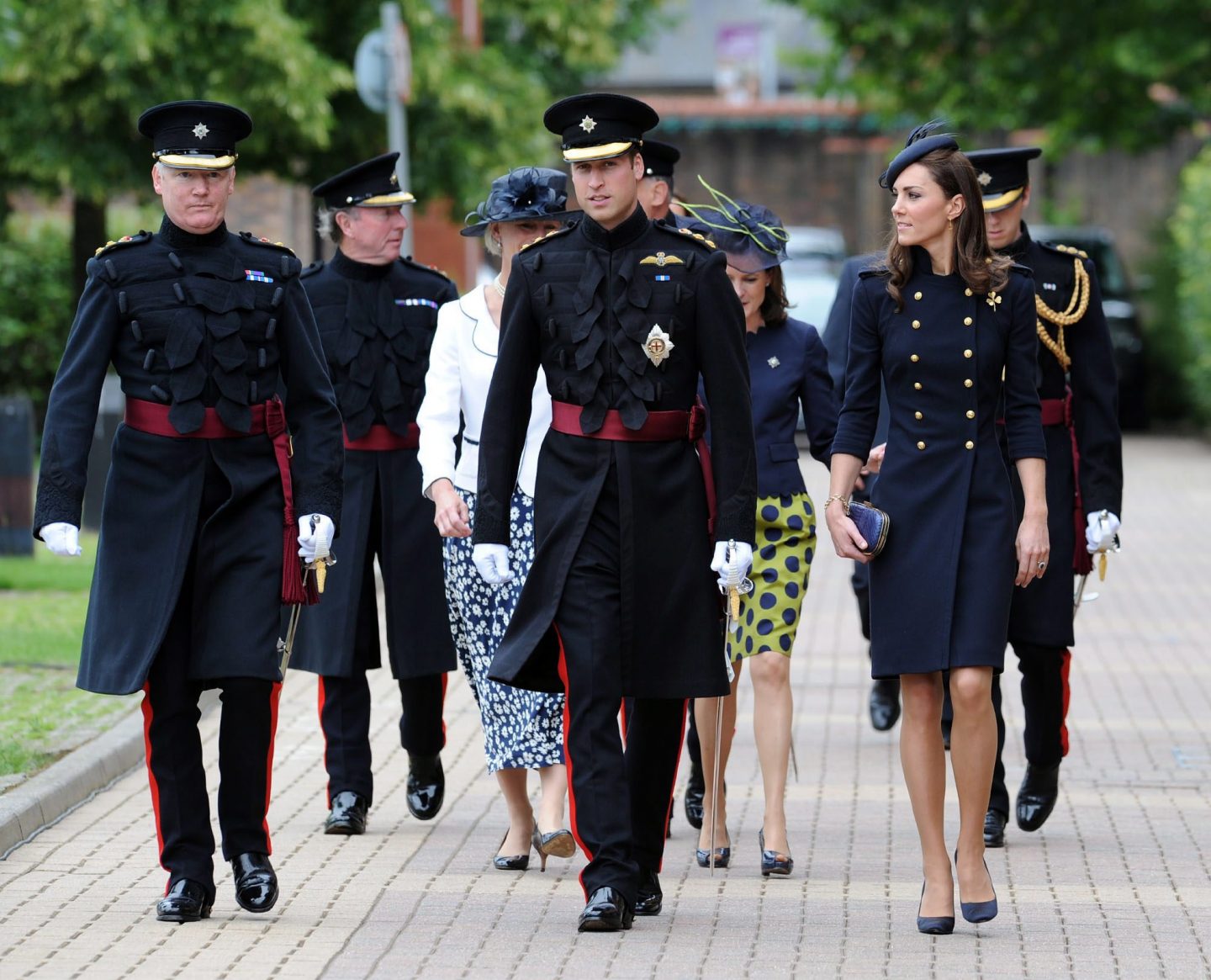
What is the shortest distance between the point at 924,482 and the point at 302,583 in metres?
1.63

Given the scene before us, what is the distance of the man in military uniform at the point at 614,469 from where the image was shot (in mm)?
6012

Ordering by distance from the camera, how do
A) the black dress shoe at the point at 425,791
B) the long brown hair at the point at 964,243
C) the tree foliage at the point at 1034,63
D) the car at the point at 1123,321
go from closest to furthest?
1. the long brown hair at the point at 964,243
2. the black dress shoe at the point at 425,791
3. the tree foliage at the point at 1034,63
4. the car at the point at 1123,321

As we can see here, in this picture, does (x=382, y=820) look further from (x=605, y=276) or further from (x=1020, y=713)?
(x=1020, y=713)

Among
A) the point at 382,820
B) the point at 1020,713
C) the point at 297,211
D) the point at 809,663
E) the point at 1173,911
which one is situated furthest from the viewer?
the point at 297,211

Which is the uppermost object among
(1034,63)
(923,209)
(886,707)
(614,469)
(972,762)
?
(1034,63)

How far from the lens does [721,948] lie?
5953 millimetres

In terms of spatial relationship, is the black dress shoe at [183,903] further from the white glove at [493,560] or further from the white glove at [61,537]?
the white glove at [493,560]

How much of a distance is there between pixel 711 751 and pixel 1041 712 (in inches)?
43.4

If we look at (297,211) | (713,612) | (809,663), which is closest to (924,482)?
(713,612)

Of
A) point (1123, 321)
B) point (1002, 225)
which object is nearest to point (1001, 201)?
point (1002, 225)

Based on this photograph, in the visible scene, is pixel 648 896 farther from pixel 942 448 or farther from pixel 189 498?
pixel 189 498

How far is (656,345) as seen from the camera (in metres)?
6.02

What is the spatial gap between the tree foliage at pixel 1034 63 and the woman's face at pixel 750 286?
63.4 ft

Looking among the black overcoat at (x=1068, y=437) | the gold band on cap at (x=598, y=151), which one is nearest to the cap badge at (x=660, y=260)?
the gold band on cap at (x=598, y=151)
